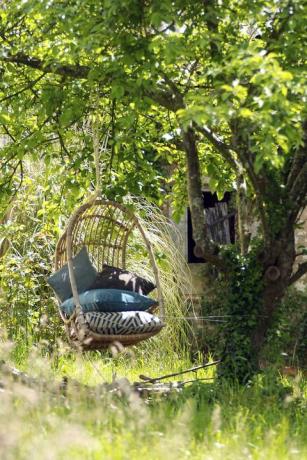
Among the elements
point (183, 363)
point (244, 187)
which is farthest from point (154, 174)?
point (183, 363)

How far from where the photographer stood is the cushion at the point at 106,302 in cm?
680

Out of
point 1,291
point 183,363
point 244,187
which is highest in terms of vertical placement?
point 244,187

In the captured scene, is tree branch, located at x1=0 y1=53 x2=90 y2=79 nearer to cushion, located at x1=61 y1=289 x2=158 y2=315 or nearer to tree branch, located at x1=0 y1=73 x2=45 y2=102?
tree branch, located at x1=0 y1=73 x2=45 y2=102

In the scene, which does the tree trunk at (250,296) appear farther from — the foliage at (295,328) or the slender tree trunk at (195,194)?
the foliage at (295,328)

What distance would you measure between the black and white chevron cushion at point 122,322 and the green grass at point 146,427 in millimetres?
578

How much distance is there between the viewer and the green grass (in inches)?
146

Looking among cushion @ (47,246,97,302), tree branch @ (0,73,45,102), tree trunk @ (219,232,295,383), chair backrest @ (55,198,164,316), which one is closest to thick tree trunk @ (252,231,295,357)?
tree trunk @ (219,232,295,383)

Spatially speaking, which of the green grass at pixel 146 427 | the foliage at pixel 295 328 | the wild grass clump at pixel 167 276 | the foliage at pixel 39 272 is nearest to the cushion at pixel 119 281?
the green grass at pixel 146 427

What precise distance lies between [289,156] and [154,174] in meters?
1.28

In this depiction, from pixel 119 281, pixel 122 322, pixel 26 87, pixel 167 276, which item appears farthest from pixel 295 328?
pixel 26 87

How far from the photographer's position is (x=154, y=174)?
7.93 m

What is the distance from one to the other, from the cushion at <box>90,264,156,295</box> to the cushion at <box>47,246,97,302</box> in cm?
6

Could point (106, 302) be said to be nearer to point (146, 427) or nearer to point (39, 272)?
point (146, 427)

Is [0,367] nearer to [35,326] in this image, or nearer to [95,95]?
[95,95]
